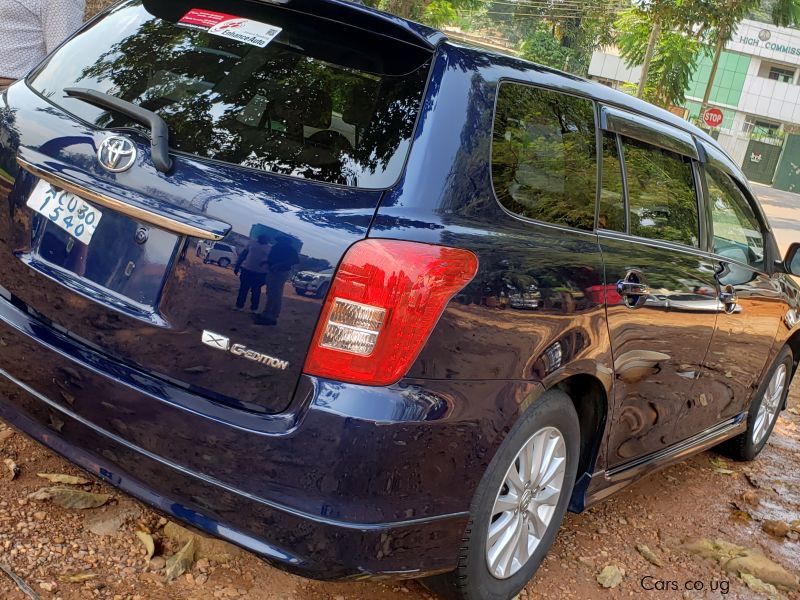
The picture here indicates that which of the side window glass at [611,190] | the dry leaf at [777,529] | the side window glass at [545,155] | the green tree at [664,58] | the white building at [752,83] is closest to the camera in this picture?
the side window glass at [545,155]

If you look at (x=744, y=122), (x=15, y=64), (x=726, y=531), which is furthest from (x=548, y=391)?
(x=744, y=122)

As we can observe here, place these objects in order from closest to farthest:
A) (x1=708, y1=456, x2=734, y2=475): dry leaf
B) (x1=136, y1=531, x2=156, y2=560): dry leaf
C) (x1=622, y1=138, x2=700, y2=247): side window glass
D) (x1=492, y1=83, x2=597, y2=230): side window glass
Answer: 1. (x1=492, y1=83, x2=597, y2=230): side window glass
2. (x1=136, y1=531, x2=156, y2=560): dry leaf
3. (x1=622, y1=138, x2=700, y2=247): side window glass
4. (x1=708, y1=456, x2=734, y2=475): dry leaf

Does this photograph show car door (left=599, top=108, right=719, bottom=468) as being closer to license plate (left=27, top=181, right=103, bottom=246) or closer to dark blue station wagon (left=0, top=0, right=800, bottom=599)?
dark blue station wagon (left=0, top=0, right=800, bottom=599)

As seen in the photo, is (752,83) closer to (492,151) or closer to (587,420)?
(587,420)

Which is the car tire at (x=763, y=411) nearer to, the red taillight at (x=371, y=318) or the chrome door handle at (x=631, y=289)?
the chrome door handle at (x=631, y=289)

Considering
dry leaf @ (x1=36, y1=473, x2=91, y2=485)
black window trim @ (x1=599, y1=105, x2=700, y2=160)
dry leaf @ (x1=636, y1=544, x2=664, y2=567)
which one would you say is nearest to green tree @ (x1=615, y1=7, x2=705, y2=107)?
black window trim @ (x1=599, y1=105, x2=700, y2=160)

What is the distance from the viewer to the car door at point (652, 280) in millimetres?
3072

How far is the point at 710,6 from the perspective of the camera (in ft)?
63.0

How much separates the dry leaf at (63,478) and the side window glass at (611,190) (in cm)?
205

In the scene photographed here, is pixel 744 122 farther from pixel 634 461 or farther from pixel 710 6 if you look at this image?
pixel 634 461

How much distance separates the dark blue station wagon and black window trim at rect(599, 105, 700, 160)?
21 cm

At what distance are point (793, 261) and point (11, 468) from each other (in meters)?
3.83

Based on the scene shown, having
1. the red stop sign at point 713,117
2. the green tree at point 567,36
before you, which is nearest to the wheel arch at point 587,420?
the red stop sign at point 713,117

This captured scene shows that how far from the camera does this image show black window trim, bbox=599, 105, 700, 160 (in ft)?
10.3
